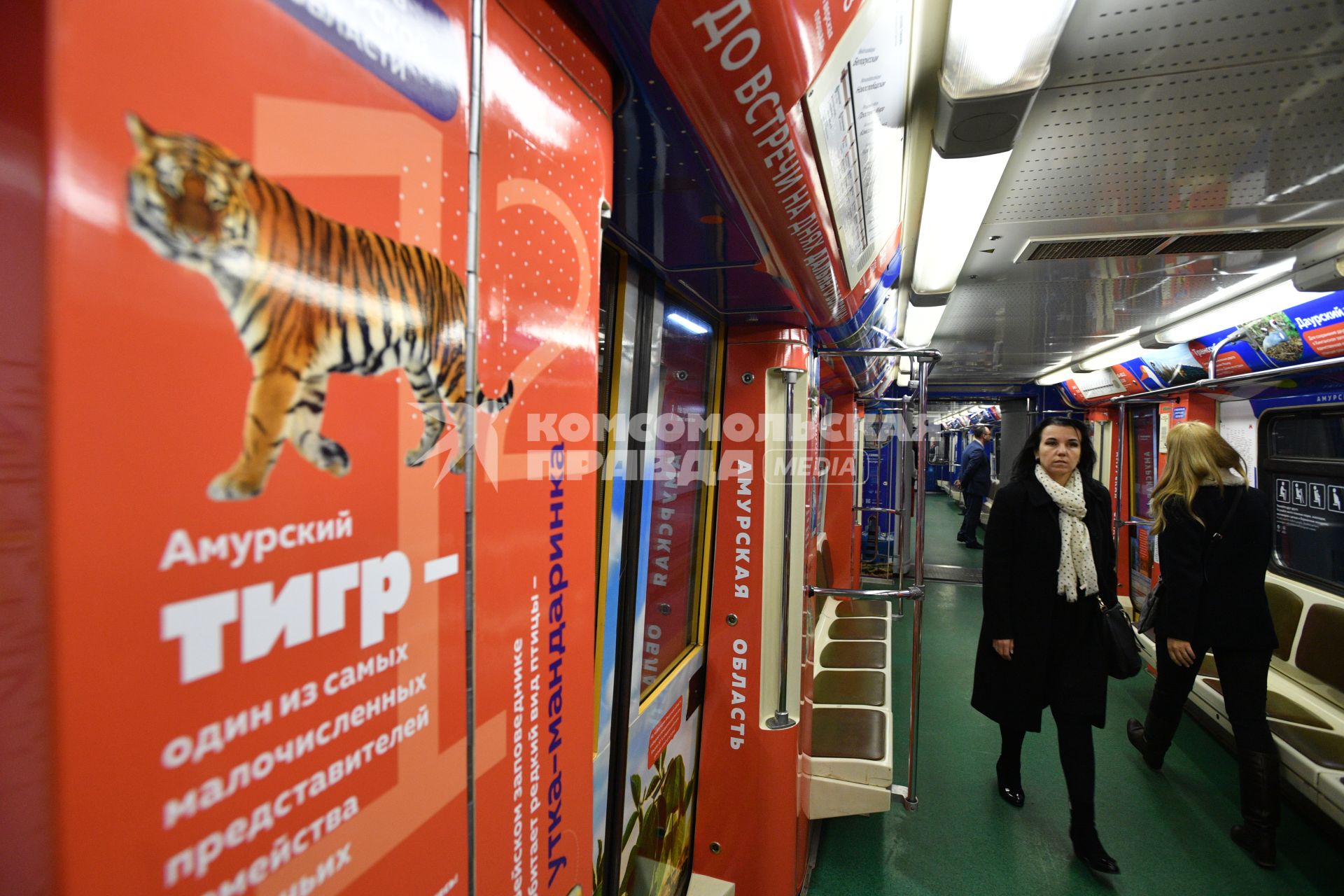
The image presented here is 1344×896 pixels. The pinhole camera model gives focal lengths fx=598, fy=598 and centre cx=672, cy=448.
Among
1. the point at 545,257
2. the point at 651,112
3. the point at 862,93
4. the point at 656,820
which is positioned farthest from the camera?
the point at 656,820

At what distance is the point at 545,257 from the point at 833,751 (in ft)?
9.44

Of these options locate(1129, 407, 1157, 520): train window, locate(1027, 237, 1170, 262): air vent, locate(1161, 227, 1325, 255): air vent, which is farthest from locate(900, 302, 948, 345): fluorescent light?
locate(1129, 407, 1157, 520): train window

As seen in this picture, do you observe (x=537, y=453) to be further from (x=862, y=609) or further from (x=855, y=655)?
(x=862, y=609)

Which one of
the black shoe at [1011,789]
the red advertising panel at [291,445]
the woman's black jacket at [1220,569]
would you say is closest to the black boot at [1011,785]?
the black shoe at [1011,789]

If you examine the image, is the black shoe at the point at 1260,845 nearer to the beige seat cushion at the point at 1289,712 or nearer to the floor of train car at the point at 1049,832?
the floor of train car at the point at 1049,832

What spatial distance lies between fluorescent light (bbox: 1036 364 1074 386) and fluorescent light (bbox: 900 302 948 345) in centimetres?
331

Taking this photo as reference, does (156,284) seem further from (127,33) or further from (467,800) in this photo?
(467,800)

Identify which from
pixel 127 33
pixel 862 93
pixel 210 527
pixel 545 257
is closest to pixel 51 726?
pixel 210 527

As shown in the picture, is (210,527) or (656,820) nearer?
(210,527)

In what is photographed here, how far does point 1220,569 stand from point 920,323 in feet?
7.29

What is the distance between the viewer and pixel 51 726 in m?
0.30

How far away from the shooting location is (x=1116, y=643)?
2584 millimetres

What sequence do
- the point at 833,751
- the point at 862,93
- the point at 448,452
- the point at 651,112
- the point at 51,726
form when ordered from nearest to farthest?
1. the point at 51,726
2. the point at 448,452
3. the point at 651,112
4. the point at 862,93
5. the point at 833,751

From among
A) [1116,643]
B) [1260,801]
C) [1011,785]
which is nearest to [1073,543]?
[1116,643]
